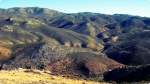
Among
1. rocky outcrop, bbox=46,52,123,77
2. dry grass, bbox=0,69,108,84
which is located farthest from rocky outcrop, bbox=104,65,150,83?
rocky outcrop, bbox=46,52,123,77

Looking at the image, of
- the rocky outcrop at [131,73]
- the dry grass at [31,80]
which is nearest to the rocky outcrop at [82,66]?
the rocky outcrop at [131,73]

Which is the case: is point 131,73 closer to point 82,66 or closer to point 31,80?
point 31,80

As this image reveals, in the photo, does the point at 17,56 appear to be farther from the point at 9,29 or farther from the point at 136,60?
the point at 9,29

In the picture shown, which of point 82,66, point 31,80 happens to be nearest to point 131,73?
point 31,80

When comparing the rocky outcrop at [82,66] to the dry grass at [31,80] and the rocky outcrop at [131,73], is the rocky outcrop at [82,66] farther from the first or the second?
the dry grass at [31,80]

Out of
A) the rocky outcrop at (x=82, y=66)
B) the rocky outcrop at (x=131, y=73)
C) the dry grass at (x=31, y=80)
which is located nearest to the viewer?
the dry grass at (x=31, y=80)

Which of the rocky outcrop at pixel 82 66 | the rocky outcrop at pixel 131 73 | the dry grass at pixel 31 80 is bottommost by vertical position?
the rocky outcrop at pixel 82 66

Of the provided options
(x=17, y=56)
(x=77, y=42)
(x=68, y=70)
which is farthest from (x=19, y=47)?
(x=77, y=42)

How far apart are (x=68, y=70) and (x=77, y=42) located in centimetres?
9058

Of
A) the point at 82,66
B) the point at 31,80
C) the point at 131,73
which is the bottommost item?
the point at 82,66

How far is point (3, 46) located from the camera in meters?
132

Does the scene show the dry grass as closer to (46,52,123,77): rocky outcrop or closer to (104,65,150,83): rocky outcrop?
(104,65,150,83): rocky outcrop

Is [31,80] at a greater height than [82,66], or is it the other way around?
[31,80]

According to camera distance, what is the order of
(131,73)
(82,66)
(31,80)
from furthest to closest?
1. (82,66)
2. (131,73)
3. (31,80)
